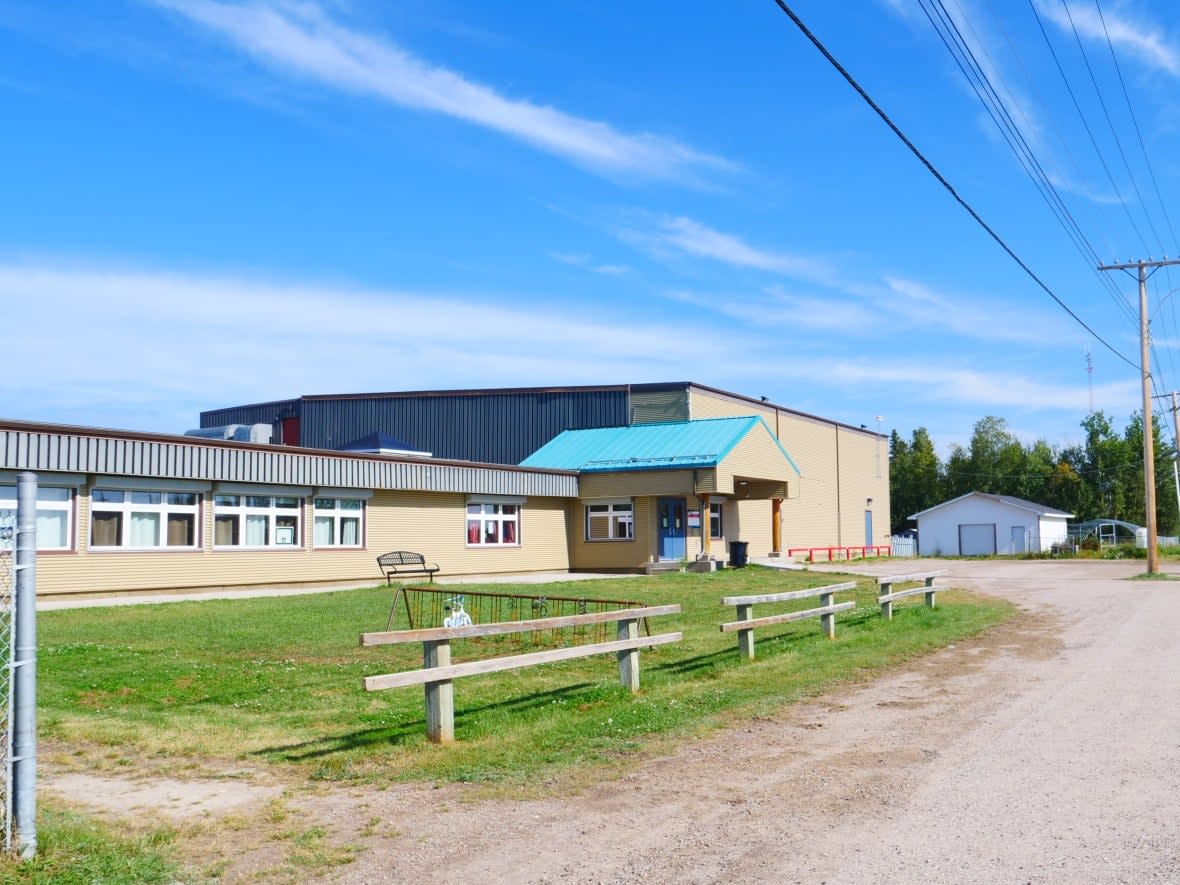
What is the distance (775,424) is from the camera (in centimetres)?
4850

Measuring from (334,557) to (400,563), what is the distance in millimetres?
1977

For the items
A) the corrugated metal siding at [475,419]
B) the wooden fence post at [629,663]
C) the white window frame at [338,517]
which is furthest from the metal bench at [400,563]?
the wooden fence post at [629,663]

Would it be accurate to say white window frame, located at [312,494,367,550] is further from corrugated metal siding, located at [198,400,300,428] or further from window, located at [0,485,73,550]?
corrugated metal siding, located at [198,400,300,428]

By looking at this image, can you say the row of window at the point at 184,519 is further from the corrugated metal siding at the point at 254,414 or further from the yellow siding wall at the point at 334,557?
the corrugated metal siding at the point at 254,414

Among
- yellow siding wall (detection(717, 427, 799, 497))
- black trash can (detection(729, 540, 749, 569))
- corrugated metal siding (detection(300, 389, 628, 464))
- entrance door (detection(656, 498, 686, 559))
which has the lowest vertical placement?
black trash can (detection(729, 540, 749, 569))

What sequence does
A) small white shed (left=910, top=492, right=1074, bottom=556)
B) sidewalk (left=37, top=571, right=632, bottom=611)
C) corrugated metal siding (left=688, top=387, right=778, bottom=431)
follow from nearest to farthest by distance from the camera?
sidewalk (left=37, top=571, right=632, bottom=611) → corrugated metal siding (left=688, top=387, right=778, bottom=431) → small white shed (left=910, top=492, right=1074, bottom=556)

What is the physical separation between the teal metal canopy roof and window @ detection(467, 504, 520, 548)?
8.64 feet

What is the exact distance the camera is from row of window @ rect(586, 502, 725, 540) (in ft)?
123

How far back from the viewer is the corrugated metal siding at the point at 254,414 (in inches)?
2032

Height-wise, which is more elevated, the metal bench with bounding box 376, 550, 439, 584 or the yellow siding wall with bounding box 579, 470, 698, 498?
the yellow siding wall with bounding box 579, 470, 698, 498

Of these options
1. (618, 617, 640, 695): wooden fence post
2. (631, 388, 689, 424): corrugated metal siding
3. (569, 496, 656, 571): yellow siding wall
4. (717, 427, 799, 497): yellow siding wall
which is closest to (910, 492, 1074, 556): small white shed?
(717, 427, 799, 497): yellow siding wall

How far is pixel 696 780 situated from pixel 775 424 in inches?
1636

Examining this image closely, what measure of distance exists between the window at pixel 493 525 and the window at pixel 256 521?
6.57 meters

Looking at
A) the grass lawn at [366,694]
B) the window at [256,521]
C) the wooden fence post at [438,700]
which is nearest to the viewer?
the grass lawn at [366,694]
